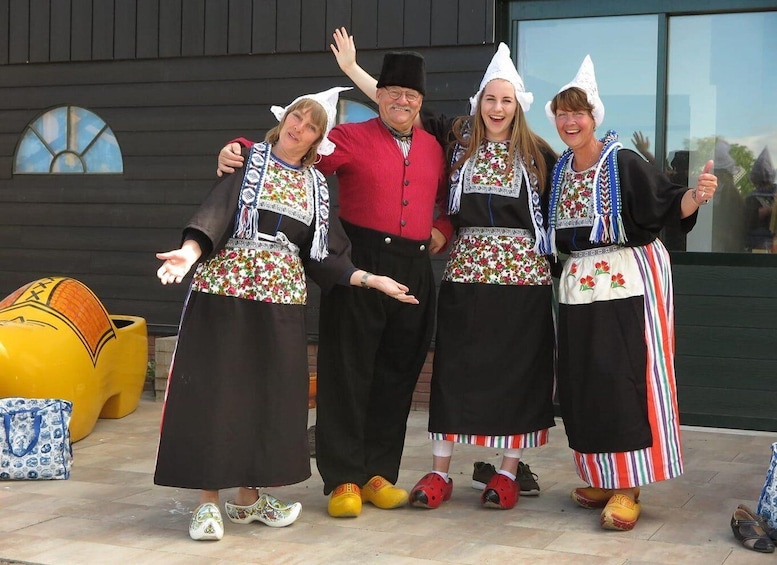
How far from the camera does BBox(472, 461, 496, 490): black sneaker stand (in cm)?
449

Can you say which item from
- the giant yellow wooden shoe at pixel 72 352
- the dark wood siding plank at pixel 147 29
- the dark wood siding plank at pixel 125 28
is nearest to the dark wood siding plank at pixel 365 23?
the dark wood siding plank at pixel 147 29

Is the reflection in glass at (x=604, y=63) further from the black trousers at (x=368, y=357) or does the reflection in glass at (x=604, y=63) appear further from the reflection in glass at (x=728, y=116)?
the black trousers at (x=368, y=357)

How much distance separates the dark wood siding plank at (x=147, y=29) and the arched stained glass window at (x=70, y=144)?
0.56 m

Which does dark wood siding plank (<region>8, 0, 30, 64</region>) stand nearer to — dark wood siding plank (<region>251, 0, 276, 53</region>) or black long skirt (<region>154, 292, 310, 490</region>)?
dark wood siding plank (<region>251, 0, 276, 53</region>)

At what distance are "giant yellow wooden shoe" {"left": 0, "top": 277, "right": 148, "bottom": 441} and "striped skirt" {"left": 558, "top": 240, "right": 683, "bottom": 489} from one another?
2483 mm

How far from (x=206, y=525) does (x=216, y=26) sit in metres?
3.91

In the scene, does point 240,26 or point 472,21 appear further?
point 240,26

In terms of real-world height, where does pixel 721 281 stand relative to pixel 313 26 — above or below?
below

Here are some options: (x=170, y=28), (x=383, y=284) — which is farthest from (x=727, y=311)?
(x=170, y=28)

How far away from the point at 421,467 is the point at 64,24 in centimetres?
400

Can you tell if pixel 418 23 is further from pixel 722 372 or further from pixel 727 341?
pixel 722 372

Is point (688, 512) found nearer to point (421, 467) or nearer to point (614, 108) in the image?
point (421, 467)

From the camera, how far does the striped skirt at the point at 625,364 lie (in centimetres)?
395

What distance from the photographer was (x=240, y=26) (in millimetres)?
6742
